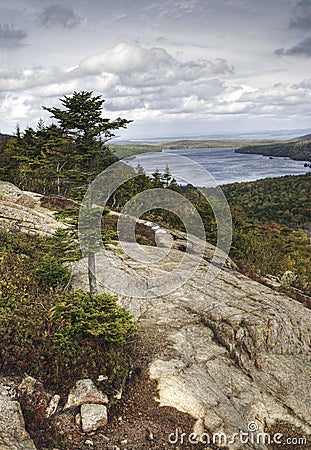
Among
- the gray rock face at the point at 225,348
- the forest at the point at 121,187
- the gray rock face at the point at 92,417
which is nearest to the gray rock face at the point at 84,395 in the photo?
the gray rock face at the point at 92,417

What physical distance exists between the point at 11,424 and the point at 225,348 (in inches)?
245

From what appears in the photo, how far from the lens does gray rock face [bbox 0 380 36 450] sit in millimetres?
6117

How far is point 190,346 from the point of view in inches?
404

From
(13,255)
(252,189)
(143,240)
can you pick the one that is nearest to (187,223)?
(143,240)

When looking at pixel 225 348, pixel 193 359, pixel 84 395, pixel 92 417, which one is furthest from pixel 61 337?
pixel 225 348

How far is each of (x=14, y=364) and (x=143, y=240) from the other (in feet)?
35.6

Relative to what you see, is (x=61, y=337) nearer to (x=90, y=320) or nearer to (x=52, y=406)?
(x=90, y=320)

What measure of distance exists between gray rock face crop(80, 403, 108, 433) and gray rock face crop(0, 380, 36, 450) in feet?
3.72

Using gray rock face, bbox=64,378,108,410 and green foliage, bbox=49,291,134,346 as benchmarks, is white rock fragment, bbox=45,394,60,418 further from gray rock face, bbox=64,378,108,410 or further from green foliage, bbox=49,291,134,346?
green foliage, bbox=49,291,134,346

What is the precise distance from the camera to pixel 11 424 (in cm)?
654

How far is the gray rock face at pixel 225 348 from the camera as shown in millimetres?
8344

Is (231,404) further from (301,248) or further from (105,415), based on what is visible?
(301,248)

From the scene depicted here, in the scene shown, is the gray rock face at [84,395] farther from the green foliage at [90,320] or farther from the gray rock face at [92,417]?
the green foliage at [90,320]

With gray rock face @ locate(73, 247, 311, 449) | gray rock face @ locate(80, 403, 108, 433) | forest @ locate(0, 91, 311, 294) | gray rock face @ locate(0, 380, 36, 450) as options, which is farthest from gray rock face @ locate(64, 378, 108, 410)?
forest @ locate(0, 91, 311, 294)
